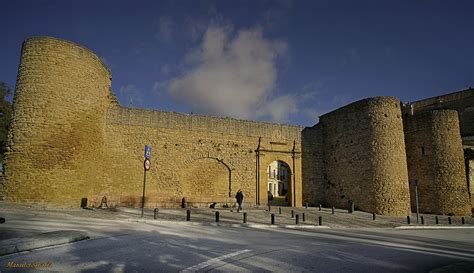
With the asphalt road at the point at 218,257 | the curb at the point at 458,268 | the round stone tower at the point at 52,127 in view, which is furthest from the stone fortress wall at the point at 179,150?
the curb at the point at 458,268

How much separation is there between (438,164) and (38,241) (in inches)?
902

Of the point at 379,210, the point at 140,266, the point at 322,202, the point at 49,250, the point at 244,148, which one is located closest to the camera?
the point at 140,266

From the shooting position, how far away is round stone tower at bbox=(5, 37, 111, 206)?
13.8 meters

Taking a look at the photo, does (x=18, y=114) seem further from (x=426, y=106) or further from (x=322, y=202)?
(x=426, y=106)

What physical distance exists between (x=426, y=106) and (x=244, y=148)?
26.6 m

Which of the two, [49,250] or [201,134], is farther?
[201,134]

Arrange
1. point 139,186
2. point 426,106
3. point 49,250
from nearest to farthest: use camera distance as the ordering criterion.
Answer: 1. point 49,250
2. point 139,186
3. point 426,106

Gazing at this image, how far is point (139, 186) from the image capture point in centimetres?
1811

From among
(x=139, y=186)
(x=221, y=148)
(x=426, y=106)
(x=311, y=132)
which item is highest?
(x=426, y=106)

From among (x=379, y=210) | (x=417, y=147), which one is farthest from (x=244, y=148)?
(x=417, y=147)

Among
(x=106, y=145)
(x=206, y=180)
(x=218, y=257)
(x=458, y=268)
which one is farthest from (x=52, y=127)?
(x=458, y=268)

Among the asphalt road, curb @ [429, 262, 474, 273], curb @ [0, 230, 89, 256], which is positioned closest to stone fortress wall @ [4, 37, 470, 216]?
A: curb @ [0, 230, 89, 256]

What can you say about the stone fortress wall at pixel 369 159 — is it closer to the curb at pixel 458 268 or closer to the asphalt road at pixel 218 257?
the asphalt road at pixel 218 257

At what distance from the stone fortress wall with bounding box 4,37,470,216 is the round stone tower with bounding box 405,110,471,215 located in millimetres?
80
